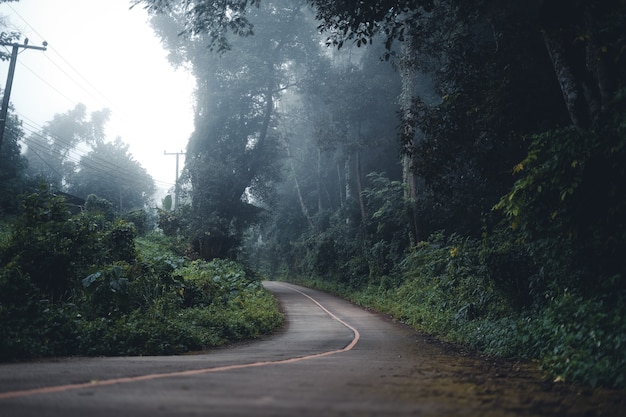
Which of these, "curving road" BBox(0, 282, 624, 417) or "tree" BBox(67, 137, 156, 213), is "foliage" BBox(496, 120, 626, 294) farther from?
"tree" BBox(67, 137, 156, 213)

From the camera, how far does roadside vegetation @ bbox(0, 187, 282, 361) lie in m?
7.54

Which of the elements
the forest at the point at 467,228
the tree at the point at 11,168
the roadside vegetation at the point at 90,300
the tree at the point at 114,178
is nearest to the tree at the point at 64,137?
the tree at the point at 114,178

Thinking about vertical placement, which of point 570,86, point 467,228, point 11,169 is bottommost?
point 467,228

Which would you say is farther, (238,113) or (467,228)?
(238,113)

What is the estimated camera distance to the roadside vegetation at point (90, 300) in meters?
7.54

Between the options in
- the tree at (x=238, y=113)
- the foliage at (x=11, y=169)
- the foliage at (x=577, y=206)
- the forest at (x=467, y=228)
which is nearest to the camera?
the foliage at (x=577, y=206)

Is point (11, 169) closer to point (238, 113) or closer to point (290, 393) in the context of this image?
point (238, 113)

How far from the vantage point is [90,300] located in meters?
9.79

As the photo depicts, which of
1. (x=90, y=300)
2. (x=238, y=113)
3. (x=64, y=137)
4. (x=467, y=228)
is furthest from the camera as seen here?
(x=64, y=137)

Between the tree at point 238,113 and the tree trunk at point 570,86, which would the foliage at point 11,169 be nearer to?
the tree at point 238,113

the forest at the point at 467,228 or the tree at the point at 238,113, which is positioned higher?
the tree at the point at 238,113

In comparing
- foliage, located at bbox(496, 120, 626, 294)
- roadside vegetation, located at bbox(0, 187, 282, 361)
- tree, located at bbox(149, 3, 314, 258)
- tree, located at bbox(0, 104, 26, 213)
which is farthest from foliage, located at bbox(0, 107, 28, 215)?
foliage, located at bbox(496, 120, 626, 294)

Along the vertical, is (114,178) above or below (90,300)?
above

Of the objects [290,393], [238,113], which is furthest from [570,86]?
[238,113]
